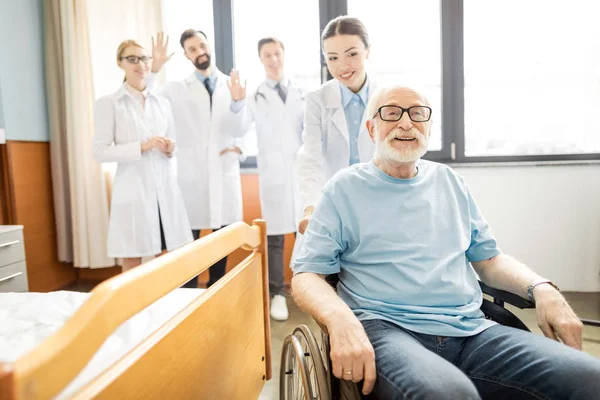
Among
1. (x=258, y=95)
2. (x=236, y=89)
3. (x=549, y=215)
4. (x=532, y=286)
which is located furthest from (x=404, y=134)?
(x=549, y=215)

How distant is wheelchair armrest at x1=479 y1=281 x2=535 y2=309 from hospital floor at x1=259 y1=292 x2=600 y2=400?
3.11 feet

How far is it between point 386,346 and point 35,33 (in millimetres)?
3160

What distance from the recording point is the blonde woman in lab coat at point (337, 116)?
1.75 m

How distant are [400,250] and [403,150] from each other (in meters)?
0.27

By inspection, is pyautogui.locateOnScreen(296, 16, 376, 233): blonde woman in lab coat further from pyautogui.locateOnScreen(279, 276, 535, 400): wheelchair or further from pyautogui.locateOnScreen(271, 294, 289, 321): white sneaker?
pyautogui.locateOnScreen(271, 294, 289, 321): white sneaker

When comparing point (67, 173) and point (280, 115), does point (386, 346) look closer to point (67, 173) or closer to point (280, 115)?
point (280, 115)

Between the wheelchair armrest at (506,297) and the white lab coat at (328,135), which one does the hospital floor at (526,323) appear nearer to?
the white lab coat at (328,135)

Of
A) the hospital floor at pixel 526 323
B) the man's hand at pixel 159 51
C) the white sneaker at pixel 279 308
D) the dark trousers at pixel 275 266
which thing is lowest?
the hospital floor at pixel 526 323

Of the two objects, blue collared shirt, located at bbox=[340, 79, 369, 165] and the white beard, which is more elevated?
blue collared shirt, located at bbox=[340, 79, 369, 165]

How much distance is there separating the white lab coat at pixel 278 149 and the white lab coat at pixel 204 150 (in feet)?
0.47

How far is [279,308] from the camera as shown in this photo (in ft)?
8.45

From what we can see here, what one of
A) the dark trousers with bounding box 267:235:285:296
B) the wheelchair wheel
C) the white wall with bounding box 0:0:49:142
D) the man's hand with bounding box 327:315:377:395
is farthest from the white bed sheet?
the white wall with bounding box 0:0:49:142

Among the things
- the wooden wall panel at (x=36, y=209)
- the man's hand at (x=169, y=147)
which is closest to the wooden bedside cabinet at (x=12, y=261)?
the wooden wall panel at (x=36, y=209)

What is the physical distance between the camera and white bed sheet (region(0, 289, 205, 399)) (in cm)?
91
